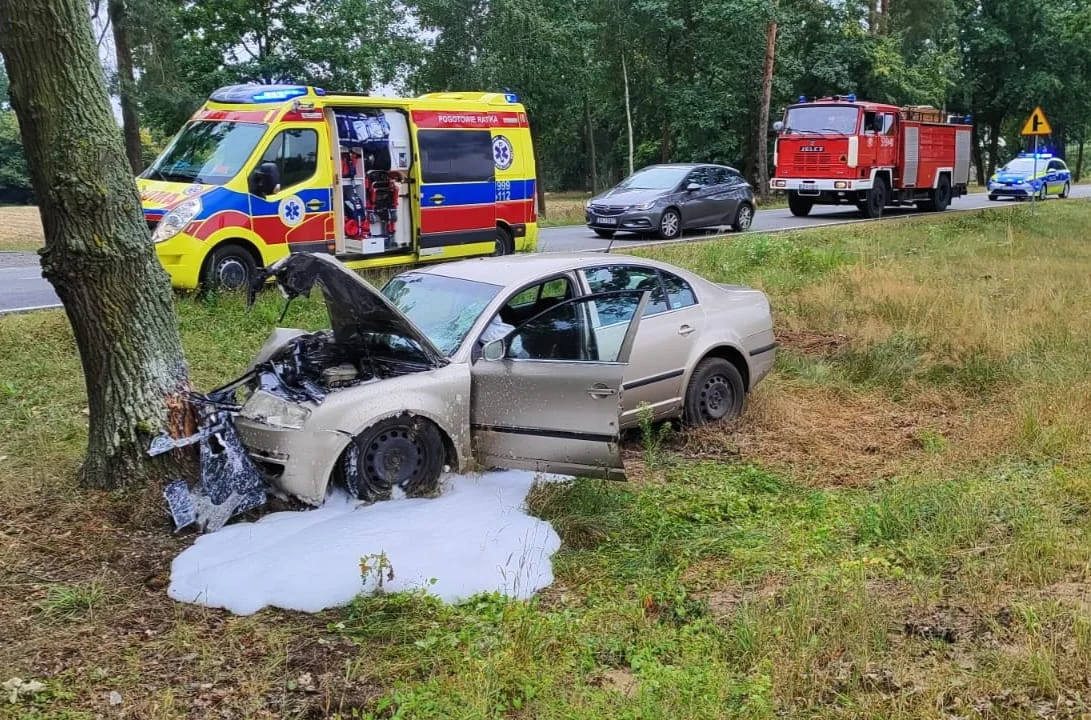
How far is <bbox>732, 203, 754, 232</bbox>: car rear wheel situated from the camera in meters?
20.8

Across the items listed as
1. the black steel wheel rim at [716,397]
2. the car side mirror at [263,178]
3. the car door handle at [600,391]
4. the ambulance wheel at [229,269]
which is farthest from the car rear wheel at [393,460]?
the car side mirror at [263,178]

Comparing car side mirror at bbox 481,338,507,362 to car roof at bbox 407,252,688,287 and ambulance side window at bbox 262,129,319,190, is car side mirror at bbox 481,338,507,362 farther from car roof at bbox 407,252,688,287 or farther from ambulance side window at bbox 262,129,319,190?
ambulance side window at bbox 262,129,319,190

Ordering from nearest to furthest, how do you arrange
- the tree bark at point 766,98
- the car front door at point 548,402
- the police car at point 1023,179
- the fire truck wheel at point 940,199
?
the car front door at point 548,402 → the fire truck wheel at point 940,199 → the tree bark at point 766,98 → the police car at point 1023,179

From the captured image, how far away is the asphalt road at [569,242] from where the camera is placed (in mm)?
11188

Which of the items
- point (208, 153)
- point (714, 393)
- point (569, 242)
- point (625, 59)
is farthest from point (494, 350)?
point (625, 59)

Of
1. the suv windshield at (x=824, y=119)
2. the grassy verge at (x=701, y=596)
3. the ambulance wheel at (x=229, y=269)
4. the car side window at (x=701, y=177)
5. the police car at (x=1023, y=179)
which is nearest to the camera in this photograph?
the grassy verge at (x=701, y=596)

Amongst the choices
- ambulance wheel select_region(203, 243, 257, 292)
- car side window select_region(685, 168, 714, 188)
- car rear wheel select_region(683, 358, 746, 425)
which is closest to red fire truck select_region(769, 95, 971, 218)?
car side window select_region(685, 168, 714, 188)

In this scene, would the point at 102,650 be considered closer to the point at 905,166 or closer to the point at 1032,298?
the point at 1032,298

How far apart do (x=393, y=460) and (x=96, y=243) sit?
82.0 inches

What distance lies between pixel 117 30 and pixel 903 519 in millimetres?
23590

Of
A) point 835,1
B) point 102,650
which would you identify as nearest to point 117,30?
point 102,650

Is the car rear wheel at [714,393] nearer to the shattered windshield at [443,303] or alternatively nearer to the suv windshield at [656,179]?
the shattered windshield at [443,303]

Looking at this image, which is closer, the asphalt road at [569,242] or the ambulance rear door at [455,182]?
the asphalt road at [569,242]

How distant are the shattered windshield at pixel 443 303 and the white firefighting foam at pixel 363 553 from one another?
1048 mm
